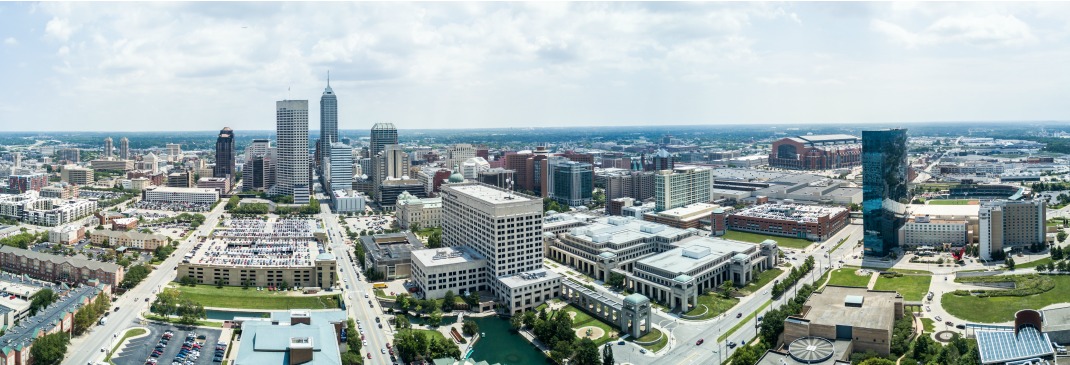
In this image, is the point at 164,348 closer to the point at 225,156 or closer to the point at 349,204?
the point at 349,204

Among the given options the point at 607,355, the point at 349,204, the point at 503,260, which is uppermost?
the point at 349,204

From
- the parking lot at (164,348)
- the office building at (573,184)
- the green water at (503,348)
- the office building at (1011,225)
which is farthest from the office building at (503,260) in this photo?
the office building at (573,184)

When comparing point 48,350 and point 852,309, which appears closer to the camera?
point 48,350

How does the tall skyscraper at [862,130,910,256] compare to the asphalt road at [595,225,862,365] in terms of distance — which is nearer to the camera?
the asphalt road at [595,225,862,365]

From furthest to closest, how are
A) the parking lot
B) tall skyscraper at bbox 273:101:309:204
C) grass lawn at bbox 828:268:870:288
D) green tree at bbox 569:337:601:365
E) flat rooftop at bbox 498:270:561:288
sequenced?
tall skyscraper at bbox 273:101:309:204, grass lawn at bbox 828:268:870:288, flat rooftop at bbox 498:270:561:288, the parking lot, green tree at bbox 569:337:601:365

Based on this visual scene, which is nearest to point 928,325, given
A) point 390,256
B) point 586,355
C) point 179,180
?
point 586,355

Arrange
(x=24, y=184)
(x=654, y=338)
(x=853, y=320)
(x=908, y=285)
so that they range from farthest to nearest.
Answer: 1. (x=24, y=184)
2. (x=908, y=285)
3. (x=654, y=338)
4. (x=853, y=320)

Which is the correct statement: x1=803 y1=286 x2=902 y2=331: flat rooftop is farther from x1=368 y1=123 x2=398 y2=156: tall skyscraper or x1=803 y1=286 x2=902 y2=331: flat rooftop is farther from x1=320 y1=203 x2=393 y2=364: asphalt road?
x1=368 y1=123 x2=398 y2=156: tall skyscraper

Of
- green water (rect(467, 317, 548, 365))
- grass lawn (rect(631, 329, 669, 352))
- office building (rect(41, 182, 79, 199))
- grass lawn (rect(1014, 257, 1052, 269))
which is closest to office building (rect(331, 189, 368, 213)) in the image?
office building (rect(41, 182, 79, 199))
